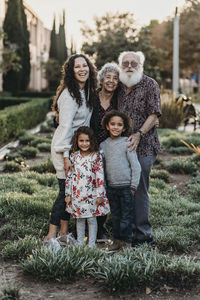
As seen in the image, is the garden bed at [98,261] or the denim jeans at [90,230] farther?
the denim jeans at [90,230]

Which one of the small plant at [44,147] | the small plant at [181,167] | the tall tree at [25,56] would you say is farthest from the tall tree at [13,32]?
the small plant at [181,167]

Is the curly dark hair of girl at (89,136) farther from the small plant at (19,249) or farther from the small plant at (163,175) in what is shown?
the small plant at (163,175)

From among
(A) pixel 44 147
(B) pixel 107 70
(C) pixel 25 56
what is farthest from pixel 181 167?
(C) pixel 25 56

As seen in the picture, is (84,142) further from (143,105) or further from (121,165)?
(143,105)

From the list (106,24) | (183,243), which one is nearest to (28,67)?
(106,24)

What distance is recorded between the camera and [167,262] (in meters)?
3.51

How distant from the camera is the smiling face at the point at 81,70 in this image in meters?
4.15

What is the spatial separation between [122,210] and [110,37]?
22.1m

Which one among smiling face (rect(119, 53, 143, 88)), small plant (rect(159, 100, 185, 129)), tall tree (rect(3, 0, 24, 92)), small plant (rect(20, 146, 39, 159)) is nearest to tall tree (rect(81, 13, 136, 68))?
tall tree (rect(3, 0, 24, 92))

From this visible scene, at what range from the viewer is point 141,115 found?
4.23 m

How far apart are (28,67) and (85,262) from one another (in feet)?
98.6

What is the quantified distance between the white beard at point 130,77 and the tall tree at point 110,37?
1988cm

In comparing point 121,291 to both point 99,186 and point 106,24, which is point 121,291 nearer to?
point 99,186

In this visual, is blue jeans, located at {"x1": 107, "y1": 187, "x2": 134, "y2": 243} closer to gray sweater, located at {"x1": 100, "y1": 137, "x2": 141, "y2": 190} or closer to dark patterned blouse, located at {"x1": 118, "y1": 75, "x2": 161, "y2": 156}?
gray sweater, located at {"x1": 100, "y1": 137, "x2": 141, "y2": 190}
